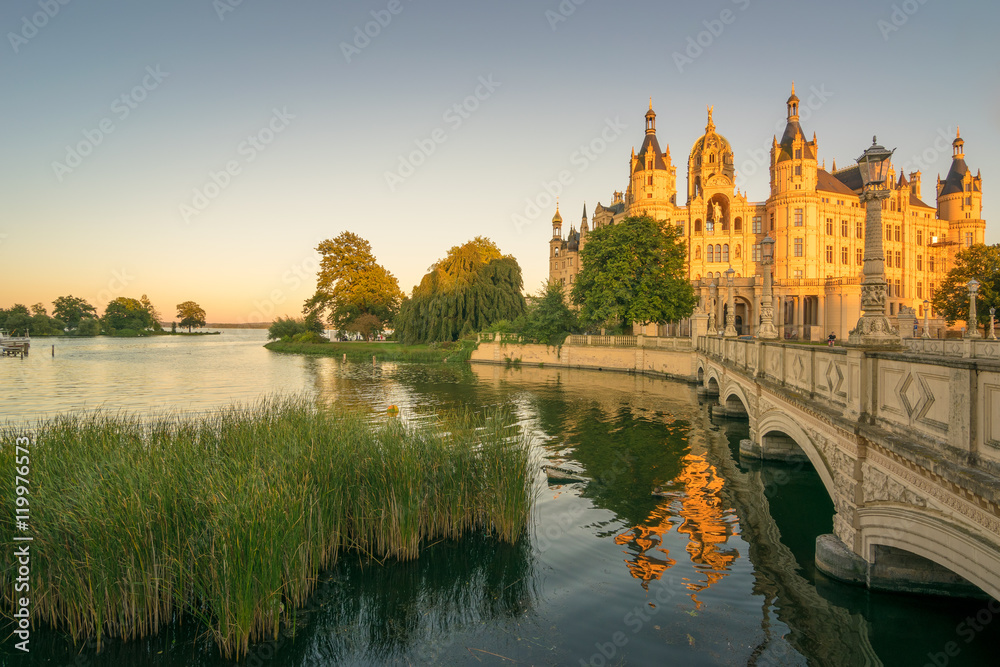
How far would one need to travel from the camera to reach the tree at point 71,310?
123000 millimetres

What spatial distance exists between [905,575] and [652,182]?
199 feet

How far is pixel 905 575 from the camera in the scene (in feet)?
22.7

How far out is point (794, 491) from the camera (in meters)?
12.6

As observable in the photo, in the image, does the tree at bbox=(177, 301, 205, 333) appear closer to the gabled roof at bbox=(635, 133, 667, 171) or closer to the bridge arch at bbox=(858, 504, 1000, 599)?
the gabled roof at bbox=(635, 133, 667, 171)

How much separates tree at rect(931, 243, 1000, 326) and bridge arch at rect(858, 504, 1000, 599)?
132 feet

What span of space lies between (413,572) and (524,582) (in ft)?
5.62

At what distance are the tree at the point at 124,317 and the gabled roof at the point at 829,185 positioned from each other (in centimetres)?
13686

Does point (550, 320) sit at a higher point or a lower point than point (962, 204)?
lower

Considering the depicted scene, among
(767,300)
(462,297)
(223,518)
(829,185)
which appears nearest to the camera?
(223,518)

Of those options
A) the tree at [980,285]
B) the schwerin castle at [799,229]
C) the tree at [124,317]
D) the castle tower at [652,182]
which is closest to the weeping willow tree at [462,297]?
the schwerin castle at [799,229]

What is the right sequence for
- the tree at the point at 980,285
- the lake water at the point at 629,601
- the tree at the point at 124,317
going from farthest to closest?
the tree at the point at 124,317 < the tree at the point at 980,285 < the lake water at the point at 629,601

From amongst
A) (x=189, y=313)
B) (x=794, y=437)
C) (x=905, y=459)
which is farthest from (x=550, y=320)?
(x=189, y=313)

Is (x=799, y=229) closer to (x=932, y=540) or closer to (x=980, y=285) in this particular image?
(x=980, y=285)

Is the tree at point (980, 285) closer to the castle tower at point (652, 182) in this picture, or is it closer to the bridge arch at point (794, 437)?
the castle tower at point (652, 182)
